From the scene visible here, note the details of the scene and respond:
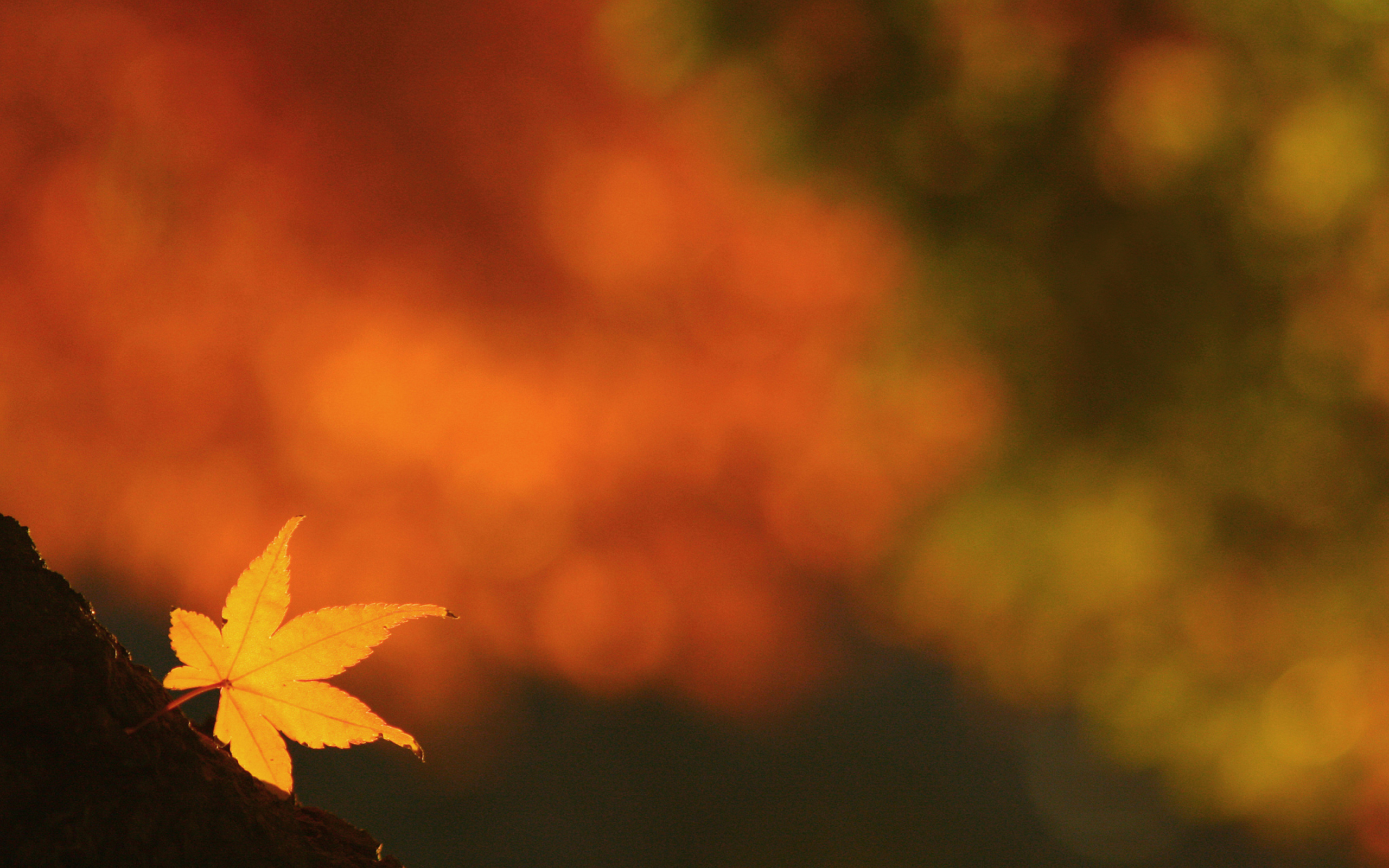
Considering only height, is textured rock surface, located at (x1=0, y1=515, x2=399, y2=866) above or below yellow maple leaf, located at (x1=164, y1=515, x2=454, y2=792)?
below

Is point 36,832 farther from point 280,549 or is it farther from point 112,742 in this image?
point 280,549

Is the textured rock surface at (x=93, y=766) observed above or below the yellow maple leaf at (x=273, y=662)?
below

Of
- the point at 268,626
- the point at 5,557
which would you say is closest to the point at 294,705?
the point at 268,626
